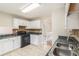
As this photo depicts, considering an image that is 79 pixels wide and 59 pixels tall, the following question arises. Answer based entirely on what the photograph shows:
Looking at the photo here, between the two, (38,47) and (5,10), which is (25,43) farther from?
(5,10)

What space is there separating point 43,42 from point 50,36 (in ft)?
0.48

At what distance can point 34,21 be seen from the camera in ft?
4.56

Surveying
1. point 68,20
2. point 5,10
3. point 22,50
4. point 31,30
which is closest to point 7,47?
point 22,50

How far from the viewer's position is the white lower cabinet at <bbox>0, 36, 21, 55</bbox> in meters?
1.32

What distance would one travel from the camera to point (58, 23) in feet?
4.34

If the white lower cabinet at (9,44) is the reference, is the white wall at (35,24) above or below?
above

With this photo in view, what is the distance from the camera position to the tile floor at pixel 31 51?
1.30m

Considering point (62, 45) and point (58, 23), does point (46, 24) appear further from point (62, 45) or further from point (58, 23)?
point (62, 45)

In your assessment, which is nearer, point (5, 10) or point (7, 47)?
point (5, 10)

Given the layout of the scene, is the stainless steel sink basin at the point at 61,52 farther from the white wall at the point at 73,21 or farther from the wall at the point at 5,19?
the wall at the point at 5,19

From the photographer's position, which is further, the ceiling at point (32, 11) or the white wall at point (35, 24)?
the white wall at point (35, 24)

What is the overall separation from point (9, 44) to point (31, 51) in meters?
0.38

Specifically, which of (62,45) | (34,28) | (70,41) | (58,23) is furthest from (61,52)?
(34,28)

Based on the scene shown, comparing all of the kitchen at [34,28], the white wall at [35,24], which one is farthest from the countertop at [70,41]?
the white wall at [35,24]
